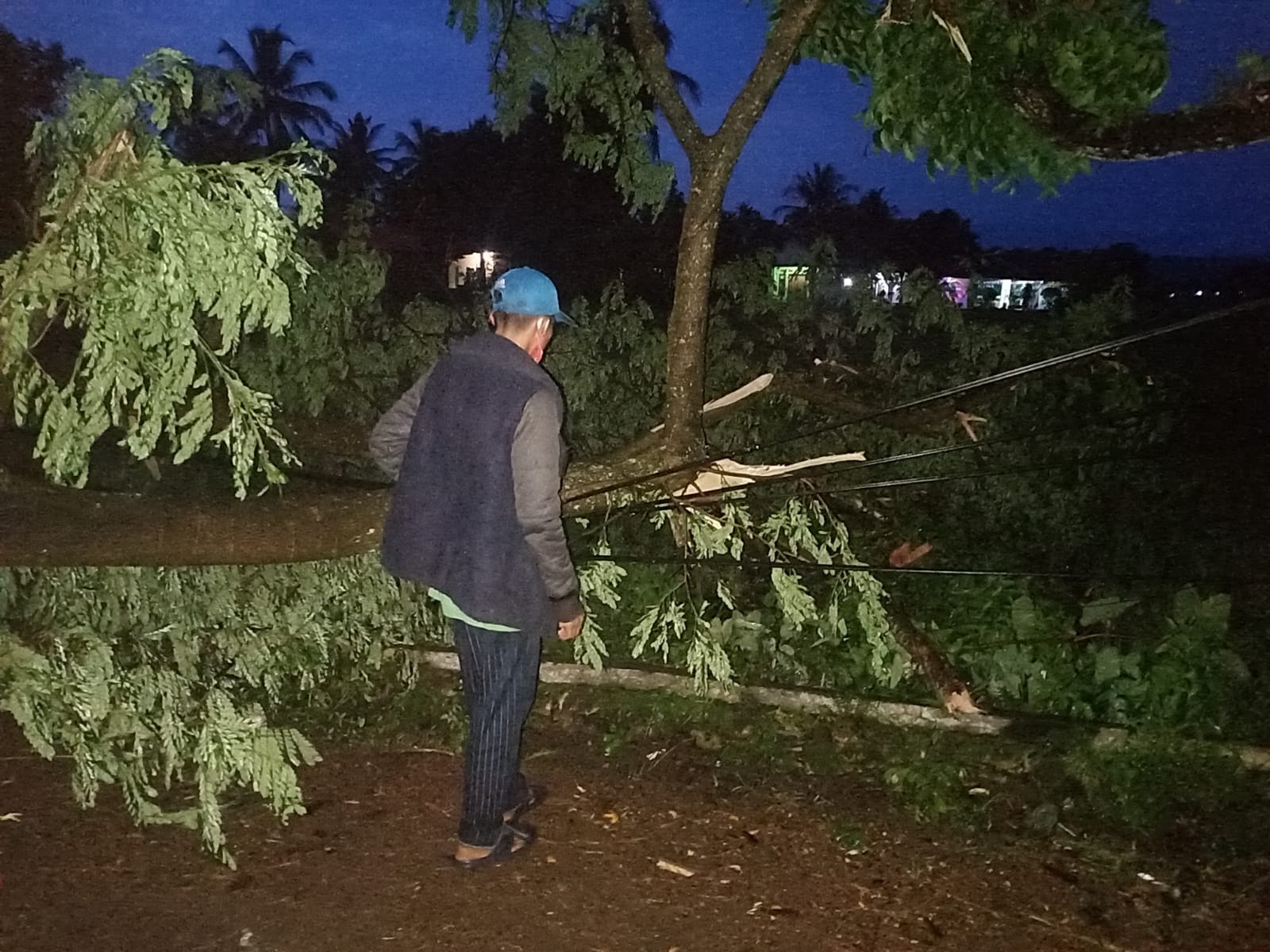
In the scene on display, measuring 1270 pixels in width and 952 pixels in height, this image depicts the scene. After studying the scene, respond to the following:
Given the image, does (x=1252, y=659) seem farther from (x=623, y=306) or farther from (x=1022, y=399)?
(x=623, y=306)

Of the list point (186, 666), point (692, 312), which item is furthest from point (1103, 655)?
point (186, 666)

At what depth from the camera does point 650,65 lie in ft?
12.8

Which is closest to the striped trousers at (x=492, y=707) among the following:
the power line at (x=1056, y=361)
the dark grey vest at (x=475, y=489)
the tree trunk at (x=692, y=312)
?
the dark grey vest at (x=475, y=489)

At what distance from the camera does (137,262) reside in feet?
9.35

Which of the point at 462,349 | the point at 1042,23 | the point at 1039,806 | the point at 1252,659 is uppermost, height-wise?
the point at 1042,23

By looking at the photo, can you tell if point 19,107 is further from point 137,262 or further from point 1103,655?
point 1103,655

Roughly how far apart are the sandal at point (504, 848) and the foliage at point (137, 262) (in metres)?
1.39

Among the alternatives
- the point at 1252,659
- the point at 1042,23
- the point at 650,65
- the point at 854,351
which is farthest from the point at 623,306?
the point at 1252,659

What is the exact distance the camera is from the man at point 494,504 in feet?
9.43

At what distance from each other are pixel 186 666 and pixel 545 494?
5.53ft

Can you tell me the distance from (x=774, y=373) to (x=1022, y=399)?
2.83 metres

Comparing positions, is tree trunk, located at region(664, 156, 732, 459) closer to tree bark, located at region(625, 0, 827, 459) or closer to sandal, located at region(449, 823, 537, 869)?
tree bark, located at region(625, 0, 827, 459)

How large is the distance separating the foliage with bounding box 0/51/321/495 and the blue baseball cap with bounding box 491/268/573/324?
1.80 feet

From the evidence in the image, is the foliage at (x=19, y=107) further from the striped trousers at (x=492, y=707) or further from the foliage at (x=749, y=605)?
the foliage at (x=749, y=605)
